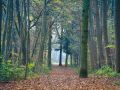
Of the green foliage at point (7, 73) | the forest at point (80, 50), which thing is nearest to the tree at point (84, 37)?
the forest at point (80, 50)

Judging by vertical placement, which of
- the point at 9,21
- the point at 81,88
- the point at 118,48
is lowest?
the point at 81,88

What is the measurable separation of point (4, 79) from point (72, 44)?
4232 centimetres

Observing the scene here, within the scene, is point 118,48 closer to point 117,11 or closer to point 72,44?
point 117,11

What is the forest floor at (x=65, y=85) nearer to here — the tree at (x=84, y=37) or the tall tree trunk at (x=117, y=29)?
the tree at (x=84, y=37)

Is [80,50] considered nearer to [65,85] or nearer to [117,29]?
[117,29]

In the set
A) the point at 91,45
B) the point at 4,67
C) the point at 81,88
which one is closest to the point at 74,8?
the point at 91,45

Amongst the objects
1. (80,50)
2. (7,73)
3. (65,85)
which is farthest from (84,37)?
(80,50)

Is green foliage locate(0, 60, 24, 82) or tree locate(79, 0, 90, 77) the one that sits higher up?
tree locate(79, 0, 90, 77)

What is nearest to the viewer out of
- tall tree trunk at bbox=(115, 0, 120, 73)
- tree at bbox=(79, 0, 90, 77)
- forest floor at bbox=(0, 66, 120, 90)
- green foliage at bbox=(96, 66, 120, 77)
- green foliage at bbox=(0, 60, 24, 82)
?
forest floor at bbox=(0, 66, 120, 90)

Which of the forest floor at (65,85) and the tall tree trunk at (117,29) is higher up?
the tall tree trunk at (117,29)

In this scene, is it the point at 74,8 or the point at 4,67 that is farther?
the point at 74,8

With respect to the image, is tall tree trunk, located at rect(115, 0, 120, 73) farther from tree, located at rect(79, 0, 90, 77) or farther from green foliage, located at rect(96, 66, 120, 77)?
tree, located at rect(79, 0, 90, 77)

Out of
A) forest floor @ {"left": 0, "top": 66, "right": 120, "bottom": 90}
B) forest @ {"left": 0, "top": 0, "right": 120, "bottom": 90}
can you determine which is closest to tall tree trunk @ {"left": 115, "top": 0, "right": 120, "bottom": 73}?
forest @ {"left": 0, "top": 0, "right": 120, "bottom": 90}

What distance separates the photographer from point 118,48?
59.2 ft
